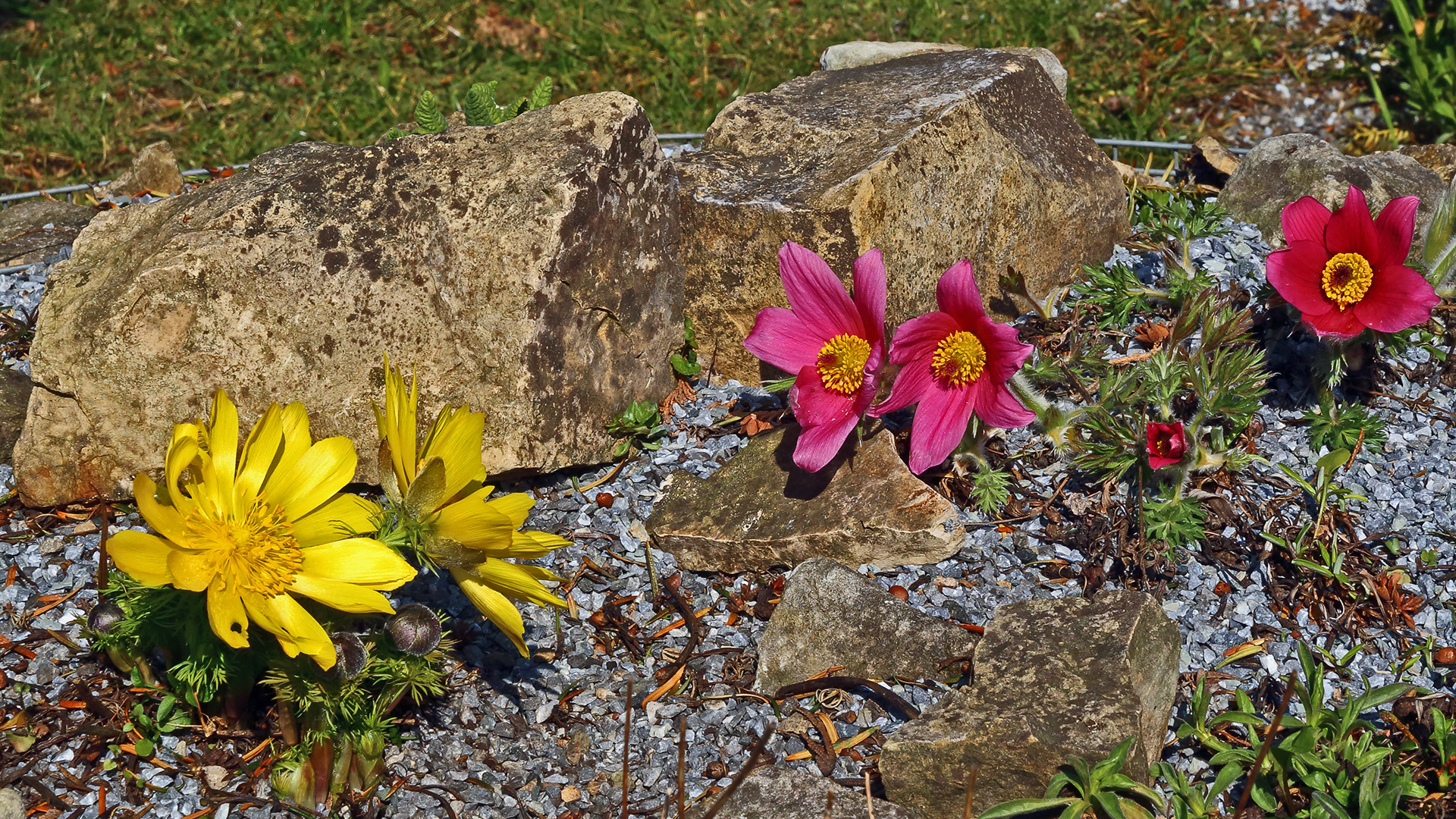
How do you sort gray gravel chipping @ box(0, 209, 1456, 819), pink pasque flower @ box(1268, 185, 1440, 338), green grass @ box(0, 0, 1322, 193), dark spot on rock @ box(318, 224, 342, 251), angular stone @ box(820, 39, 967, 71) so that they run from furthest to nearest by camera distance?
green grass @ box(0, 0, 1322, 193) → angular stone @ box(820, 39, 967, 71) → dark spot on rock @ box(318, 224, 342, 251) → pink pasque flower @ box(1268, 185, 1440, 338) → gray gravel chipping @ box(0, 209, 1456, 819)

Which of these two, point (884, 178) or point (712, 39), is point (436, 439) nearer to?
point (884, 178)

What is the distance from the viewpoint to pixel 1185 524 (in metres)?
2.85

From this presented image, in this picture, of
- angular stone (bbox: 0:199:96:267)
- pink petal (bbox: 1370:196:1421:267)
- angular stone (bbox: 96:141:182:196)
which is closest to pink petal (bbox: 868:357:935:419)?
pink petal (bbox: 1370:196:1421:267)

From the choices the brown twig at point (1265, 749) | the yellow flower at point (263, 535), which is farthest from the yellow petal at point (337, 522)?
the brown twig at point (1265, 749)

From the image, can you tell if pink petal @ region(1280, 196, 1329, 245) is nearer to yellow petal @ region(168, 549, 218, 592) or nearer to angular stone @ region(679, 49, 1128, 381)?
angular stone @ region(679, 49, 1128, 381)

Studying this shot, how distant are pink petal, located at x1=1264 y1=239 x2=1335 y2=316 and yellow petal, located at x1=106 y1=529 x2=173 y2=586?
2494 millimetres

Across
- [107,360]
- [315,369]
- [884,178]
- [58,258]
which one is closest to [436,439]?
A: [315,369]

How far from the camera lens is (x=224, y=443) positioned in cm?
221

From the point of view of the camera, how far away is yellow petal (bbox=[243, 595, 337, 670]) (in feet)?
6.91

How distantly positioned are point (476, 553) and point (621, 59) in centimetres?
456

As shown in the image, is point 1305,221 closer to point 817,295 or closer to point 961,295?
point 961,295

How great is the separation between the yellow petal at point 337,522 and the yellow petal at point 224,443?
14 centimetres

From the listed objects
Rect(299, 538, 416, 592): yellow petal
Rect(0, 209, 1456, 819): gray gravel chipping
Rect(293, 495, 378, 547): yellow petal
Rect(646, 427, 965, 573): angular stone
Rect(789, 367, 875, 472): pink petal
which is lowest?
Rect(0, 209, 1456, 819): gray gravel chipping

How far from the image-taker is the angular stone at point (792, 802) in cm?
235
